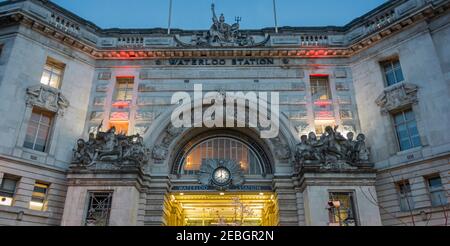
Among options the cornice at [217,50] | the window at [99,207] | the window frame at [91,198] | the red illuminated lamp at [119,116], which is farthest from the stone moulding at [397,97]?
the window at [99,207]

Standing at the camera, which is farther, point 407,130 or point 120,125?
point 120,125

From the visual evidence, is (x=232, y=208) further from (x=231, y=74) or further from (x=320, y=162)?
(x=231, y=74)

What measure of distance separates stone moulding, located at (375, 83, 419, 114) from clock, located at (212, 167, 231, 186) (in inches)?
467

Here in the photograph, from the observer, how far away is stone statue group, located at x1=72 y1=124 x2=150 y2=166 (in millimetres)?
23438

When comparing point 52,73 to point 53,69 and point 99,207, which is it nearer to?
point 53,69

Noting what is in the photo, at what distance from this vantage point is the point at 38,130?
80.1 ft

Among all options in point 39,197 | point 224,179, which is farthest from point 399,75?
point 39,197

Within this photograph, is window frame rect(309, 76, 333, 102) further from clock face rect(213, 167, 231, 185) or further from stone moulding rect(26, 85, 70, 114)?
stone moulding rect(26, 85, 70, 114)

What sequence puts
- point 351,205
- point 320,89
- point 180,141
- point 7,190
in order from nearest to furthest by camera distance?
point 7,190
point 351,205
point 180,141
point 320,89

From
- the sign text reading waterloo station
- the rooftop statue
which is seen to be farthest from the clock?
the rooftop statue

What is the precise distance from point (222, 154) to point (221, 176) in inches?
82.1

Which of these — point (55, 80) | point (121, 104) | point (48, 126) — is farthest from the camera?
point (121, 104)

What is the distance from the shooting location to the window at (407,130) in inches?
921
